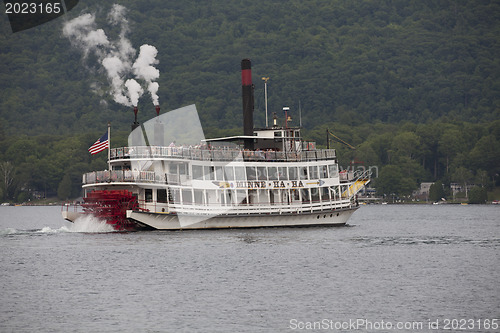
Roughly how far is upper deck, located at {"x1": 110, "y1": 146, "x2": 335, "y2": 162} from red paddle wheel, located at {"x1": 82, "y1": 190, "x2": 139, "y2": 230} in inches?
126

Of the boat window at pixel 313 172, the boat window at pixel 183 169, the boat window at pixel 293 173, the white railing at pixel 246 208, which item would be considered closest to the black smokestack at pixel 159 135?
the boat window at pixel 183 169

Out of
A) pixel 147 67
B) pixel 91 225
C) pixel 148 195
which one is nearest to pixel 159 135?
pixel 148 195

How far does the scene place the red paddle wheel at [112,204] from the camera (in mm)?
58062

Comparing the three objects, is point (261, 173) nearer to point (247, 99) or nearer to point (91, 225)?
point (247, 99)

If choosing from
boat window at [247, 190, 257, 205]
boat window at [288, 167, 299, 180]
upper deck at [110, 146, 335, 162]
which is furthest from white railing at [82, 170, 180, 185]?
boat window at [288, 167, 299, 180]

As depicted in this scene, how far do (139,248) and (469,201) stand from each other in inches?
5015

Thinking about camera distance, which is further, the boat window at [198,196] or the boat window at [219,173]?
the boat window at [219,173]

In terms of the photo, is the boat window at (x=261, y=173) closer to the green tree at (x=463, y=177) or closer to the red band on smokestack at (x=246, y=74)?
the red band on smokestack at (x=246, y=74)

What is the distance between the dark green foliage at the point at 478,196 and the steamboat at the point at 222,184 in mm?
98587

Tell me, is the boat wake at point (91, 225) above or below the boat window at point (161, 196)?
below

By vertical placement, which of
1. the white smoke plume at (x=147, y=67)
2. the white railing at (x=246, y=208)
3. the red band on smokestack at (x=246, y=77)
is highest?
the white smoke plume at (x=147, y=67)

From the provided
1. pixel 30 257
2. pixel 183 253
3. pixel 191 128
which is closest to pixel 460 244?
pixel 183 253

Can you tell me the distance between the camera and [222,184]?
63219 millimetres

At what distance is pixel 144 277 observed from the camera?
134 ft
